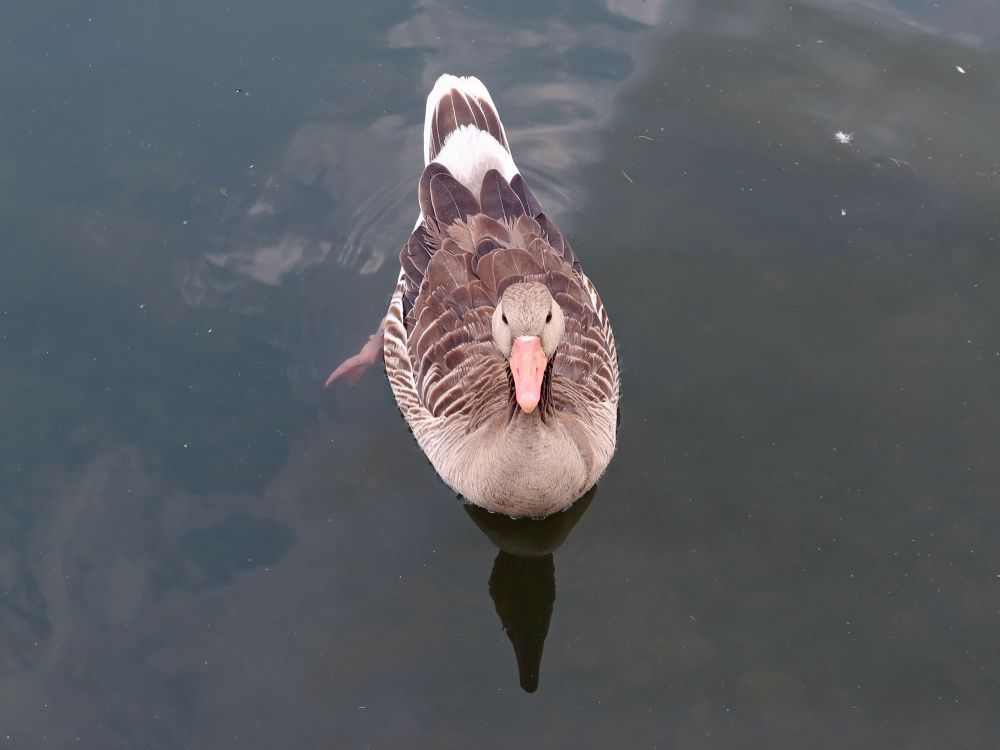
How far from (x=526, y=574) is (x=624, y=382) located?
1376 millimetres

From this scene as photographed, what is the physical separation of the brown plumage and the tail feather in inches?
0.5

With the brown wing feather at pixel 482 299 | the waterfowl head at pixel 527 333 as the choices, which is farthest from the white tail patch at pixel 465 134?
the waterfowl head at pixel 527 333

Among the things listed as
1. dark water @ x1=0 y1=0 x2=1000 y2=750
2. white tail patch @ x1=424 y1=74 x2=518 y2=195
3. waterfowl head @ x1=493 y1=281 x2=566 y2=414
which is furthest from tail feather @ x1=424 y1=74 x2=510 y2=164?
waterfowl head @ x1=493 y1=281 x2=566 y2=414

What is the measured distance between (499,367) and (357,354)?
133 cm

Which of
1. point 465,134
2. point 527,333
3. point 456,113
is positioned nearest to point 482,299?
point 527,333

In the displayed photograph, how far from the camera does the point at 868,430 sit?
616 cm

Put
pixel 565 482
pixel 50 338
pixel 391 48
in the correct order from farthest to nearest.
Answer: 1. pixel 391 48
2. pixel 50 338
3. pixel 565 482

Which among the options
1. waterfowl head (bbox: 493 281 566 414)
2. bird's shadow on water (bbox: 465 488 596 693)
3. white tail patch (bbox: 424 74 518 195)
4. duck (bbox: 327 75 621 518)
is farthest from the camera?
white tail patch (bbox: 424 74 518 195)

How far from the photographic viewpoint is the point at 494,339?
5.18 m

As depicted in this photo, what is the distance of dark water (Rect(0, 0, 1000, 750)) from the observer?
5.36 metres

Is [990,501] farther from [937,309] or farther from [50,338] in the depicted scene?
[50,338]

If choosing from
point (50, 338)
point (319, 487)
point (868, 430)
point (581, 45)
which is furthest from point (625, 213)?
point (50, 338)

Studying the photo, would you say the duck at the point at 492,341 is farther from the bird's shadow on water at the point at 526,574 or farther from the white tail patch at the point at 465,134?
the bird's shadow on water at the point at 526,574

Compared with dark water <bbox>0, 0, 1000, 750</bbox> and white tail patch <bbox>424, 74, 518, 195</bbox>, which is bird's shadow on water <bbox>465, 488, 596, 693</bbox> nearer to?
dark water <bbox>0, 0, 1000, 750</bbox>
